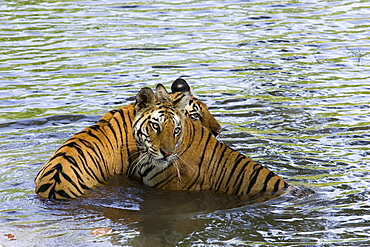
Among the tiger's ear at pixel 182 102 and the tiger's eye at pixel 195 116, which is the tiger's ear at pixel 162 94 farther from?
the tiger's eye at pixel 195 116

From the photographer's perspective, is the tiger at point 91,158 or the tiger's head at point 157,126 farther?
the tiger's head at point 157,126

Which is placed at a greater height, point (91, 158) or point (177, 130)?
point (177, 130)

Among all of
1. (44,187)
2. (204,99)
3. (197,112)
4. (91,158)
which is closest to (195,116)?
(197,112)

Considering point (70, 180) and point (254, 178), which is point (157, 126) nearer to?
point (70, 180)

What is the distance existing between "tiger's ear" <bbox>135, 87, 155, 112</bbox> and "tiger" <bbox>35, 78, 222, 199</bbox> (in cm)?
26

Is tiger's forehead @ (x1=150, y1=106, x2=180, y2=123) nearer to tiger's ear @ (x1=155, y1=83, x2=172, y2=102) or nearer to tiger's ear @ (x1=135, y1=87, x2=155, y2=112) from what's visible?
tiger's ear @ (x1=135, y1=87, x2=155, y2=112)

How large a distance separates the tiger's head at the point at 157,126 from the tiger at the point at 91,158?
204 mm

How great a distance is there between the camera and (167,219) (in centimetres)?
498

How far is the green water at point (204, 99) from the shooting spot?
15.8 feet

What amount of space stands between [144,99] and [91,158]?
2.04 feet

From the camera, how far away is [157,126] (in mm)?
5207

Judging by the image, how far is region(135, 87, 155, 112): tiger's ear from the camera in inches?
208

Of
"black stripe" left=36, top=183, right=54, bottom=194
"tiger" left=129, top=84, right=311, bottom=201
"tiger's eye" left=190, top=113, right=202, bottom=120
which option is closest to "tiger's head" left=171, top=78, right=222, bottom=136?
"tiger's eye" left=190, top=113, right=202, bottom=120

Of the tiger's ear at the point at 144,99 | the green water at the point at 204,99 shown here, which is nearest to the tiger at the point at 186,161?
the tiger's ear at the point at 144,99
